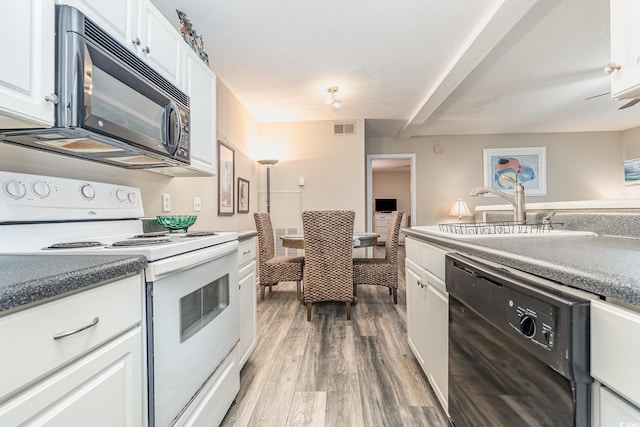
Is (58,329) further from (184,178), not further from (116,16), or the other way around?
(184,178)

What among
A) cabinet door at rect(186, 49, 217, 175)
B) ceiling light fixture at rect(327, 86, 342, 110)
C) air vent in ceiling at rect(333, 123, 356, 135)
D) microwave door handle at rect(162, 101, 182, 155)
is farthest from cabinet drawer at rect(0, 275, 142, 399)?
air vent in ceiling at rect(333, 123, 356, 135)

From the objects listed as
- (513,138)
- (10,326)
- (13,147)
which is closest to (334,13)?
(13,147)

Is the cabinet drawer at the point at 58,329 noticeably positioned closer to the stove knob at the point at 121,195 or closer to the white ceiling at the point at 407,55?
the stove knob at the point at 121,195

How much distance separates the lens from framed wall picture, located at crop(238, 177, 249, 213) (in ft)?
12.1

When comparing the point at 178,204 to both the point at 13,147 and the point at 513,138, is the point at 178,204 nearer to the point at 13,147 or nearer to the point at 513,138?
the point at 13,147

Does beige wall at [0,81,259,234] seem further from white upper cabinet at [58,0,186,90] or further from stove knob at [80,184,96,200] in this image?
white upper cabinet at [58,0,186,90]

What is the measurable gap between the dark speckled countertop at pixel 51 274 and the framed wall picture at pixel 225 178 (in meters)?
2.27

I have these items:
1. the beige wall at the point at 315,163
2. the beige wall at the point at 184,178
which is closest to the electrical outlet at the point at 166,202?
the beige wall at the point at 184,178

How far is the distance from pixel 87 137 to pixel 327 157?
367 centimetres

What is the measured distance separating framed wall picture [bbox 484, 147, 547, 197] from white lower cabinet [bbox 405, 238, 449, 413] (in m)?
4.49

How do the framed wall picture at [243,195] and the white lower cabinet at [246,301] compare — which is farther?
the framed wall picture at [243,195]

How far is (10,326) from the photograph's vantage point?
1.62 ft

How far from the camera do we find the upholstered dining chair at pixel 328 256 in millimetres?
2662

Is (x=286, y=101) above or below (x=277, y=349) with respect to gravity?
above
